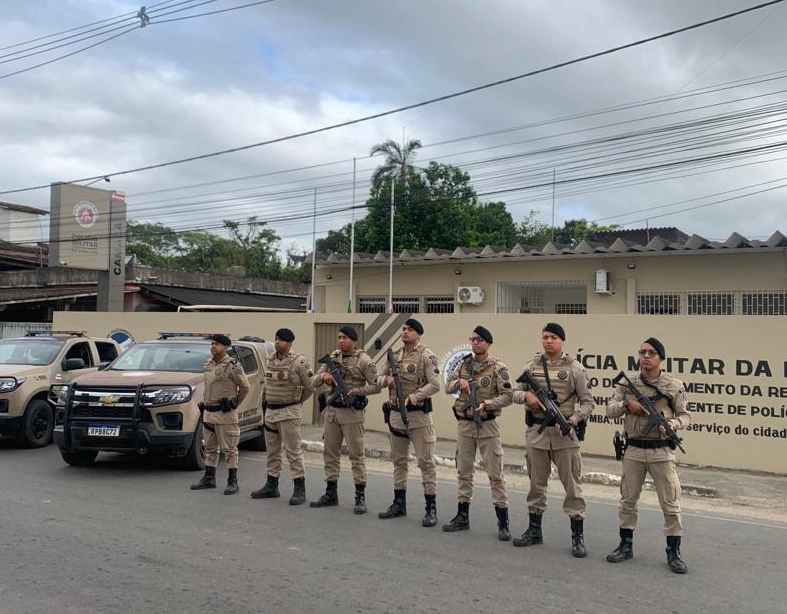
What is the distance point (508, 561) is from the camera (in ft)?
17.3

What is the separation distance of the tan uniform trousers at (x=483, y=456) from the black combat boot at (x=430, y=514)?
0.29m

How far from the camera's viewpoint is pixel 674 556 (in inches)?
205

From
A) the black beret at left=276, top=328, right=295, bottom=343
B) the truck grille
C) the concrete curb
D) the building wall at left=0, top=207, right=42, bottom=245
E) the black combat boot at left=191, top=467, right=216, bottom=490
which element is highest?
the building wall at left=0, top=207, right=42, bottom=245

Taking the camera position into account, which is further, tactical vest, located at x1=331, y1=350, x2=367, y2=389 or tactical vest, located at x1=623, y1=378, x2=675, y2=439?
tactical vest, located at x1=331, y1=350, x2=367, y2=389

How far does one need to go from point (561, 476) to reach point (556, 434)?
35 centimetres

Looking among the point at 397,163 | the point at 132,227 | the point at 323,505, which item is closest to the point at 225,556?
the point at 323,505

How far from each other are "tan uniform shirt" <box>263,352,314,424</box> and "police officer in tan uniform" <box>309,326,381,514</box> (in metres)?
0.20

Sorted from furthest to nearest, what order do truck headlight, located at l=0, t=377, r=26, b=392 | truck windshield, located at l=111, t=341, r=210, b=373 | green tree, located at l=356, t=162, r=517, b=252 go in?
1. green tree, located at l=356, t=162, r=517, b=252
2. truck headlight, located at l=0, t=377, r=26, b=392
3. truck windshield, located at l=111, t=341, r=210, b=373

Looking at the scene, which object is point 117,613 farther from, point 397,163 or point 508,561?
point 397,163

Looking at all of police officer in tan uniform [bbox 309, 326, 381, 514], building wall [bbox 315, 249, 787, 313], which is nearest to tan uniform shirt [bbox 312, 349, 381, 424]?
police officer in tan uniform [bbox 309, 326, 381, 514]

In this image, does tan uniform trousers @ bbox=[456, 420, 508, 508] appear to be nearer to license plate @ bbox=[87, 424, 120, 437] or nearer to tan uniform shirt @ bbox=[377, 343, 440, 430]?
tan uniform shirt @ bbox=[377, 343, 440, 430]

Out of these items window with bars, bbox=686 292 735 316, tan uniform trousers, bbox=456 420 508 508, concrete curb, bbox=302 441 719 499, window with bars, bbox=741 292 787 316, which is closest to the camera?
tan uniform trousers, bbox=456 420 508 508

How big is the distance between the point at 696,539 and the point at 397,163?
101 ft

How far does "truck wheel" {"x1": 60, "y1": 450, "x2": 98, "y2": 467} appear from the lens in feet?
27.8
